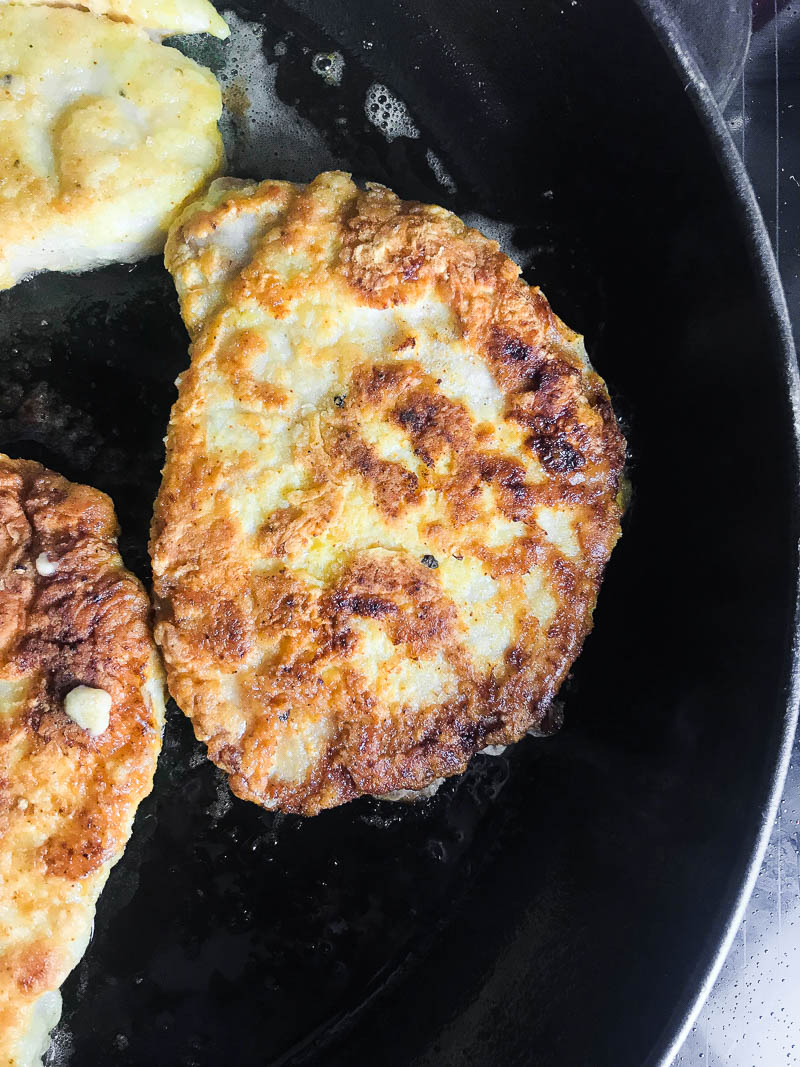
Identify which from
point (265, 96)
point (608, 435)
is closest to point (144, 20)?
point (265, 96)

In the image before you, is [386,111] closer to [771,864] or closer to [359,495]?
[359,495]

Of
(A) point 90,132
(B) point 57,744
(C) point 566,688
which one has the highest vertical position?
(A) point 90,132

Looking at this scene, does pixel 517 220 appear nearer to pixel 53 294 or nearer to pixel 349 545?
pixel 349 545

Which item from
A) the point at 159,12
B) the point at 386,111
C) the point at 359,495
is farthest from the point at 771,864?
the point at 159,12

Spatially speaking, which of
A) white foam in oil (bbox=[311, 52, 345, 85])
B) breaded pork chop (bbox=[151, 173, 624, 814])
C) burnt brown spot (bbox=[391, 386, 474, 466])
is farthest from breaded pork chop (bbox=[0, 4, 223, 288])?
burnt brown spot (bbox=[391, 386, 474, 466])

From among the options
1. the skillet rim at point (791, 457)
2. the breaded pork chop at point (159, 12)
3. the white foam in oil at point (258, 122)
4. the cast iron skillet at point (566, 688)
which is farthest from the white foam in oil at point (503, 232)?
the breaded pork chop at point (159, 12)

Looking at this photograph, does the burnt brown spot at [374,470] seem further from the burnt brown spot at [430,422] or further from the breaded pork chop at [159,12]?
the breaded pork chop at [159,12]
